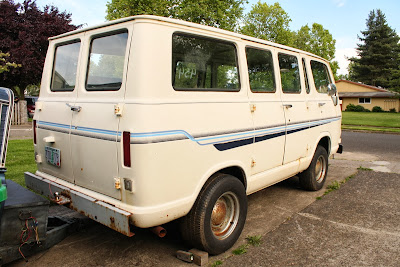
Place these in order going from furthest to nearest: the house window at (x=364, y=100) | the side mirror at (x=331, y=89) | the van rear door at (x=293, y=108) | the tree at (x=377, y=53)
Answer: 1. the tree at (x=377, y=53)
2. the house window at (x=364, y=100)
3. the side mirror at (x=331, y=89)
4. the van rear door at (x=293, y=108)

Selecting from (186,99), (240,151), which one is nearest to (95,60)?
(186,99)

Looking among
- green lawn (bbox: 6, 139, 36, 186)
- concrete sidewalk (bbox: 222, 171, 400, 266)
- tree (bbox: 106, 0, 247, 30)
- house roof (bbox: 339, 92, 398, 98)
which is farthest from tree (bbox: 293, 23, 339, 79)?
concrete sidewalk (bbox: 222, 171, 400, 266)

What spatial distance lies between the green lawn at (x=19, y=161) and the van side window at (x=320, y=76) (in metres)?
5.17

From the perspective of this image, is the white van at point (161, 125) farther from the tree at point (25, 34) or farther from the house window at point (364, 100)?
the house window at point (364, 100)

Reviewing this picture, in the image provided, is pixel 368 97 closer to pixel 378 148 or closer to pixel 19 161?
pixel 378 148

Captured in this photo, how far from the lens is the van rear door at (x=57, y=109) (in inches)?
146

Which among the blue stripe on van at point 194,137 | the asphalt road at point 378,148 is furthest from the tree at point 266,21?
the blue stripe on van at point 194,137

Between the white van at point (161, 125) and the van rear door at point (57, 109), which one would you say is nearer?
the white van at point (161, 125)

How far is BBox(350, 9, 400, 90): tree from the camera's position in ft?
178

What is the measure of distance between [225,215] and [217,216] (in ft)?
0.47

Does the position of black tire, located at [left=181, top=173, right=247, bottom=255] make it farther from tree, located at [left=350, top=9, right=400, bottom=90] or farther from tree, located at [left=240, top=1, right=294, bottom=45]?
tree, located at [left=350, top=9, right=400, bottom=90]

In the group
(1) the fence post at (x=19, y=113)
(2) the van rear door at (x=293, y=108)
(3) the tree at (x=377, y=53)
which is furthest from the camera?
(3) the tree at (x=377, y=53)

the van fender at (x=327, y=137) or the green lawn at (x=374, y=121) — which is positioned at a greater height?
the van fender at (x=327, y=137)

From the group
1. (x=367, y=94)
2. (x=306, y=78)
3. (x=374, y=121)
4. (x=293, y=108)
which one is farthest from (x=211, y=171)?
(x=367, y=94)
